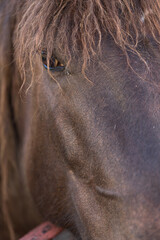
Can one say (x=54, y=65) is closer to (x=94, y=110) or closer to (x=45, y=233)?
(x=94, y=110)

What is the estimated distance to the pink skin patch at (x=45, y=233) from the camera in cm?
170

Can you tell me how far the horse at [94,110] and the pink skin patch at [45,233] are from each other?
49mm

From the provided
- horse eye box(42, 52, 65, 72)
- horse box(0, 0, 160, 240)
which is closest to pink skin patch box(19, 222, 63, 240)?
horse box(0, 0, 160, 240)

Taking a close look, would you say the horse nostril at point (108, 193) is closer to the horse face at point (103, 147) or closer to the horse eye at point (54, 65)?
the horse face at point (103, 147)

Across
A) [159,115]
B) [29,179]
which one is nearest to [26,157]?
[29,179]

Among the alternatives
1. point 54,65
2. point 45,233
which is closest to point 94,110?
point 54,65

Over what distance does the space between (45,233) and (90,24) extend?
105 centimetres

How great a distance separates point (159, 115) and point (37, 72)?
2.18 ft

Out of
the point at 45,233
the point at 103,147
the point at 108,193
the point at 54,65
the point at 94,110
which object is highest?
the point at 54,65

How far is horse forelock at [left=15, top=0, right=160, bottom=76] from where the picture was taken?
1.40 m

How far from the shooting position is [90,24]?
4.63 ft

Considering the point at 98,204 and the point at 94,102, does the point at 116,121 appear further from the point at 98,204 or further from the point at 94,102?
the point at 98,204

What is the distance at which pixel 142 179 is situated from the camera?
3.88ft

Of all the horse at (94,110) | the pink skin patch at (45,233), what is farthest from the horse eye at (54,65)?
the pink skin patch at (45,233)
